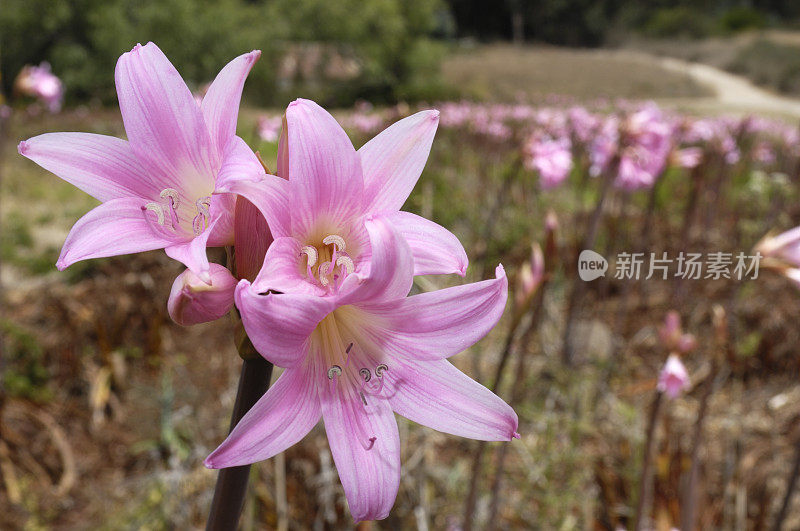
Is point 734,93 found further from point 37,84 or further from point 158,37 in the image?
point 158,37

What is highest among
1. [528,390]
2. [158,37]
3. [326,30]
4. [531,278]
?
[326,30]

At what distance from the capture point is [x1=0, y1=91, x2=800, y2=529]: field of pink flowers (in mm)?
1703

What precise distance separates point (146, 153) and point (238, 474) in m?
0.34

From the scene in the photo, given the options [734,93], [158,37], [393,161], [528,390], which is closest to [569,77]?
[734,93]

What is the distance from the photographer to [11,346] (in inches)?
112

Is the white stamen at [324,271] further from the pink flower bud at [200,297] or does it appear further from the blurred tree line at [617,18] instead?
the blurred tree line at [617,18]

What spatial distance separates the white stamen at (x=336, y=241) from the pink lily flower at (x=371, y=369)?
52mm

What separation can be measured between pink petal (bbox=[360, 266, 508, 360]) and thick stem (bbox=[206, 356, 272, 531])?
118mm

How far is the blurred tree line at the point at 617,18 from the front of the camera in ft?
24.1

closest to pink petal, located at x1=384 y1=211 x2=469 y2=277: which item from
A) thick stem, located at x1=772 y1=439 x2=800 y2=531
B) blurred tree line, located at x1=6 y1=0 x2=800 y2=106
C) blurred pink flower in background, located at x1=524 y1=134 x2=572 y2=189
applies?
thick stem, located at x1=772 y1=439 x2=800 y2=531

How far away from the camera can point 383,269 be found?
49 cm

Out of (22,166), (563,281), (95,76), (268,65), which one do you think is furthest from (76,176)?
(95,76)

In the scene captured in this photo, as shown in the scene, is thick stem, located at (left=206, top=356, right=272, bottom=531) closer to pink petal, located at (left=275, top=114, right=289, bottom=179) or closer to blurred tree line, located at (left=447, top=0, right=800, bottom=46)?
pink petal, located at (left=275, top=114, right=289, bottom=179)

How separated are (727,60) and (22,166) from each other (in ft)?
32.5
